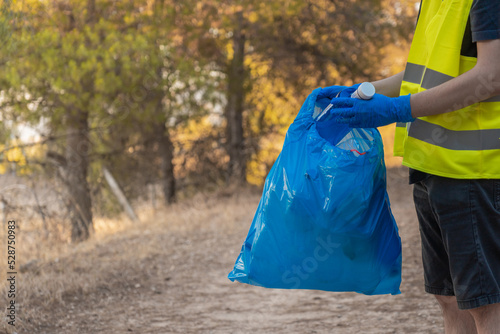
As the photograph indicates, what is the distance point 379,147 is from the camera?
1.92 m

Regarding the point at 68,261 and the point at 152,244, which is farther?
the point at 152,244

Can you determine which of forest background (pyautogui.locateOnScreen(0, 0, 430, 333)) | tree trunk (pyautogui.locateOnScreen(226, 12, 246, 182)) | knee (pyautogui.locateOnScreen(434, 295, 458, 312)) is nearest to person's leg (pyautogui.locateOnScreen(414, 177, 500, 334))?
knee (pyautogui.locateOnScreen(434, 295, 458, 312))

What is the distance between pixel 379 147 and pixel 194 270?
319 centimetres

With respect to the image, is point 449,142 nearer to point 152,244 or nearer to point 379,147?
point 379,147

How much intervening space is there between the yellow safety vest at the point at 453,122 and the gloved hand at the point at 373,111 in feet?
0.31

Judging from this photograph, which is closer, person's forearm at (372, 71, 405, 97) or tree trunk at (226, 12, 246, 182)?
person's forearm at (372, 71, 405, 97)

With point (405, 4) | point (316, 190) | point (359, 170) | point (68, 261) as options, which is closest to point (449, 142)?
point (359, 170)

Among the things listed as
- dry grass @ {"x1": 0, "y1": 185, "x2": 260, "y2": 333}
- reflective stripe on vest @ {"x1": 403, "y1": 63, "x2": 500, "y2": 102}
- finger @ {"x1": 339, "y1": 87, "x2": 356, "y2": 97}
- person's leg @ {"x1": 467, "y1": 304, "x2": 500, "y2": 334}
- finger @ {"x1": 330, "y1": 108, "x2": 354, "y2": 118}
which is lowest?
dry grass @ {"x1": 0, "y1": 185, "x2": 260, "y2": 333}

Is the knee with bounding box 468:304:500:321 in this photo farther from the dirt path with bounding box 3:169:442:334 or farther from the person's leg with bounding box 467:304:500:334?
the dirt path with bounding box 3:169:442:334

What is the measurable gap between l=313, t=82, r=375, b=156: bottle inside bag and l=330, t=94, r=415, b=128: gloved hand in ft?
0.42

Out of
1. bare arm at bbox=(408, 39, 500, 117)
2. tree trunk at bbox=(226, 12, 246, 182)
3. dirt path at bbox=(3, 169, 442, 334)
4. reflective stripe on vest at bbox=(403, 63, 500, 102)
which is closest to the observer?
bare arm at bbox=(408, 39, 500, 117)

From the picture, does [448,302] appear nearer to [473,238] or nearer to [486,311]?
[486,311]

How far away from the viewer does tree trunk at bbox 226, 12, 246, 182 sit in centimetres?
969

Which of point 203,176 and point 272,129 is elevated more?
point 272,129
